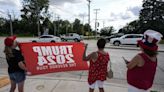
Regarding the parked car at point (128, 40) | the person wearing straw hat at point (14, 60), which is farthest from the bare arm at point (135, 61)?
the parked car at point (128, 40)

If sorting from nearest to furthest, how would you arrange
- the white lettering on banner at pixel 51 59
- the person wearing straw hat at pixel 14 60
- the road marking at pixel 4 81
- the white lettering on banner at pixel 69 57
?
the person wearing straw hat at pixel 14 60, the road marking at pixel 4 81, the white lettering on banner at pixel 51 59, the white lettering on banner at pixel 69 57

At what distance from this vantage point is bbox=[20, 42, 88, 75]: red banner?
8320mm

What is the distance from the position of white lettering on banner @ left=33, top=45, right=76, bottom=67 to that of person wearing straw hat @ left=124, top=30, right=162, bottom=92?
4769 mm

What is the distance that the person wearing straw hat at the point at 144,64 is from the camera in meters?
3.84

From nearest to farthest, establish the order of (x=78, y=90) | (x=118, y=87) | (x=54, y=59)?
(x=78, y=90) → (x=118, y=87) → (x=54, y=59)

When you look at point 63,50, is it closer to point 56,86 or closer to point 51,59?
point 51,59

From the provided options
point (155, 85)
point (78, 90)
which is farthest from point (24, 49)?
point (155, 85)

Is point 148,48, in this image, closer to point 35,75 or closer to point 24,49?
point 24,49

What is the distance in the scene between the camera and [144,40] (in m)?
3.92

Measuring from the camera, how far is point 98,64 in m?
5.29

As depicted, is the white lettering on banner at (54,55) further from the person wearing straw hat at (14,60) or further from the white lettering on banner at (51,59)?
the person wearing straw hat at (14,60)

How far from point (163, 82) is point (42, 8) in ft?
303

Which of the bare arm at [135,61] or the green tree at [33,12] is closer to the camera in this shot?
the bare arm at [135,61]

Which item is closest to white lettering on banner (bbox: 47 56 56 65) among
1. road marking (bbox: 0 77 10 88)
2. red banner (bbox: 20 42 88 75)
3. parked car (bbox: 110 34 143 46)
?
red banner (bbox: 20 42 88 75)
